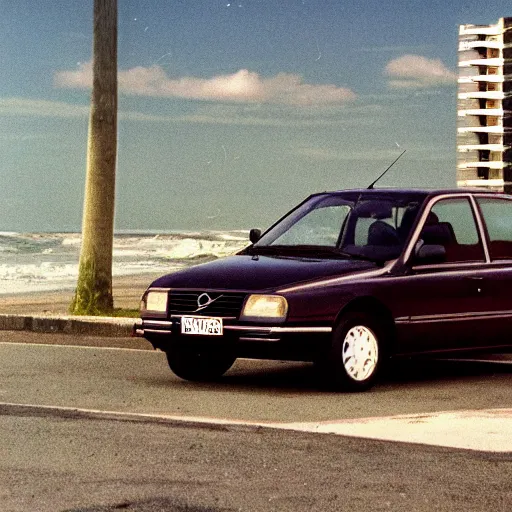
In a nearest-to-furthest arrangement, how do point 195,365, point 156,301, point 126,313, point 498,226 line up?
point 156,301
point 195,365
point 498,226
point 126,313

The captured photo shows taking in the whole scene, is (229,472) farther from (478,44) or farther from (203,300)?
(478,44)

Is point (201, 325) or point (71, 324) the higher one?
point (201, 325)

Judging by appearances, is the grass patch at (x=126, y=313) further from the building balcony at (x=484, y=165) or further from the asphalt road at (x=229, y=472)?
the asphalt road at (x=229, y=472)

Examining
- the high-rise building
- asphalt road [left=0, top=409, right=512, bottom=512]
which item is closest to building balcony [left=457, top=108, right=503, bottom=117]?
the high-rise building

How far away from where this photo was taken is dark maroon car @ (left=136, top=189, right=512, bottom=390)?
36.3ft

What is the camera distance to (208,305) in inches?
443

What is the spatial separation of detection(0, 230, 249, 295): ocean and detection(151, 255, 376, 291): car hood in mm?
15357

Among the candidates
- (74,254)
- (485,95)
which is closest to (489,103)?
(485,95)

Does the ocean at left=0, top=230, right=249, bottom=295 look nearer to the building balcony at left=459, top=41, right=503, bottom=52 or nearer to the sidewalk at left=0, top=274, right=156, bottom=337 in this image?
the sidewalk at left=0, top=274, right=156, bottom=337

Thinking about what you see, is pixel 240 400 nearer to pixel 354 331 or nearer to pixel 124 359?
pixel 354 331

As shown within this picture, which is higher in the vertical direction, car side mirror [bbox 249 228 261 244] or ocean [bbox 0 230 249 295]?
car side mirror [bbox 249 228 261 244]

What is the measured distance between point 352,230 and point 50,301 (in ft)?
36.0

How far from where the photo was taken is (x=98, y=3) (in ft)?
62.8

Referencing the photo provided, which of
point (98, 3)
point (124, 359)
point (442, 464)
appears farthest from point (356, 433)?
point (98, 3)
